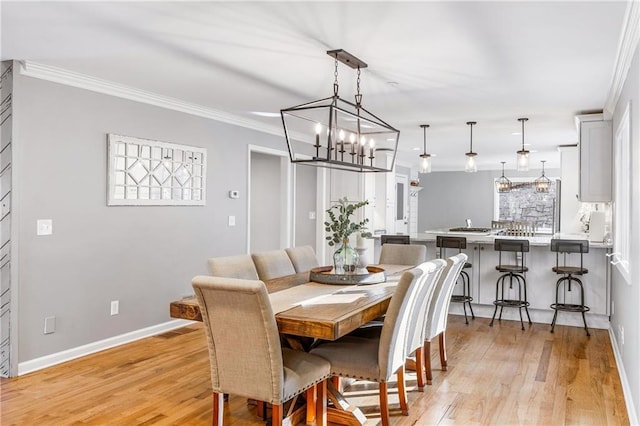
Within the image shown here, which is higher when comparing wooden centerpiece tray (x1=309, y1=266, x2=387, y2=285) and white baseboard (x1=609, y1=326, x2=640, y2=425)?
wooden centerpiece tray (x1=309, y1=266, x2=387, y2=285)

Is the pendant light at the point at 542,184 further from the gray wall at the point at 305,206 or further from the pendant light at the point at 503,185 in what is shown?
the gray wall at the point at 305,206

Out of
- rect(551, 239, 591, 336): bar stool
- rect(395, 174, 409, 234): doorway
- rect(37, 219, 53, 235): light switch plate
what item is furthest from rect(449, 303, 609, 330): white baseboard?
rect(37, 219, 53, 235): light switch plate

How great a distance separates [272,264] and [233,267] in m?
0.48

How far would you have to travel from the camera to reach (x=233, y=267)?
11.6ft

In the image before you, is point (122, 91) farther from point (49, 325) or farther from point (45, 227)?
point (49, 325)

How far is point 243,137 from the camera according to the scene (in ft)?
19.8

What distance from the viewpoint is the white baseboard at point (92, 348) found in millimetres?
3814

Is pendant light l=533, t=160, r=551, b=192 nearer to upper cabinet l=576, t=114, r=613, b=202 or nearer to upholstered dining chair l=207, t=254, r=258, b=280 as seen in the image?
upper cabinet l=576, t=114, r=613, b=202

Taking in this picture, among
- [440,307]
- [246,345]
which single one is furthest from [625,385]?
[246,345]

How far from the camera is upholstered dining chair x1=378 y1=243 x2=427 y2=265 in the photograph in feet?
15.6

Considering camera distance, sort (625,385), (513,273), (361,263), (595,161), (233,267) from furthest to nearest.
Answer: (513,273)
(595,161)
(361,263)
(233,267)
(625,385)

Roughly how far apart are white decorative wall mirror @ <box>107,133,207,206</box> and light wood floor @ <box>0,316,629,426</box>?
1.37 meters

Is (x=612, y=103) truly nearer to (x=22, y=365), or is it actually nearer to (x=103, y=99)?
(x=103, y=99)

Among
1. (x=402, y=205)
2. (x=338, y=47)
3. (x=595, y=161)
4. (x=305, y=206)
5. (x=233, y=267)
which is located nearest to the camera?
(x=338, y=47)
